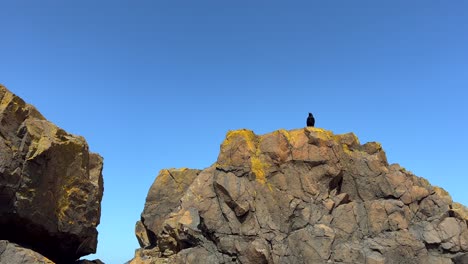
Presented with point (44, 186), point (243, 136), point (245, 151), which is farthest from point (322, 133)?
point (44, 186)

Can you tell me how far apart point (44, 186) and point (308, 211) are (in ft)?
74.4

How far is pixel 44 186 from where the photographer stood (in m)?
30.2

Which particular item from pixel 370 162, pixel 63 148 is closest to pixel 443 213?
pixel 370 162

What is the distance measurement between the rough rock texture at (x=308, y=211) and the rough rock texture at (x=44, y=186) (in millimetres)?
8856

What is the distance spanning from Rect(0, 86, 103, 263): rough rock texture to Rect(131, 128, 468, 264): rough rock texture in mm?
8856

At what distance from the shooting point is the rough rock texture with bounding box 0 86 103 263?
28.1 meters

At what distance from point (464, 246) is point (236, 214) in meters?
21.6

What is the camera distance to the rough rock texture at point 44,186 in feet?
92.2

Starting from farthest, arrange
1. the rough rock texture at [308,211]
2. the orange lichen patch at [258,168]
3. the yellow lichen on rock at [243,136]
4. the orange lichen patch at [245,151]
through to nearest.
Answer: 1. the yellow lichen on rock at [243,136]
2. the orange lichen patch at [245,151]
3. the orange lichen patch at [258,168]
4. the rough rock texture at [308,211]

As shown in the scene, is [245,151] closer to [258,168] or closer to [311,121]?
[258,168]

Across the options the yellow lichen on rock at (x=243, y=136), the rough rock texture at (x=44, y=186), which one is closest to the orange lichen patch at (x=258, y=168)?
the yellow lichen on rock at (x=243, y=136)

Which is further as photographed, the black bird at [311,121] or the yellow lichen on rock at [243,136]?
the black bird at [311,121]

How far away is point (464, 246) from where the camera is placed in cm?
3678

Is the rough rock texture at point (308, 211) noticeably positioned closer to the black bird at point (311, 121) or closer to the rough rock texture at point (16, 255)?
the black bird at point (311, 121)
